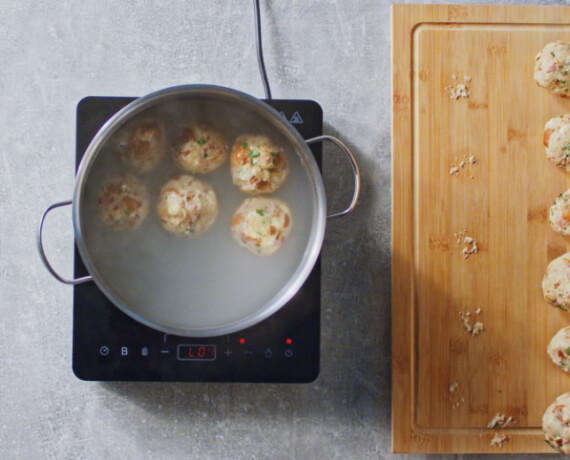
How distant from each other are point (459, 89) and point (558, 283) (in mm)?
320

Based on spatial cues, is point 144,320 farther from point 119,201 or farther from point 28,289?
point 28,289

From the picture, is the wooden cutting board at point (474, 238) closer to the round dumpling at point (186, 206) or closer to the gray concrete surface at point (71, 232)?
the gray concrete surface at point (71, 232)

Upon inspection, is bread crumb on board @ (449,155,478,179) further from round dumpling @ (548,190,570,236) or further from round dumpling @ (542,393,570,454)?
round dumpling @ (542,393,570,454)

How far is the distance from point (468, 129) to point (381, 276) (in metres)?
0.26

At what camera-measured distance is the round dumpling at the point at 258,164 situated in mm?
812

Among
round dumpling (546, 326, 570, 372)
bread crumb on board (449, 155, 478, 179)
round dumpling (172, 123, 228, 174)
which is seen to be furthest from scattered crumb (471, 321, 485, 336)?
round dumpling (172, 123, 228, 174)

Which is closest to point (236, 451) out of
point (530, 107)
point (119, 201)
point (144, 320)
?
point (144, 320)

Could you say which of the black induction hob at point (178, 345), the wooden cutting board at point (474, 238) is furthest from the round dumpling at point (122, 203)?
the wooden cutting board at point (474, 238)

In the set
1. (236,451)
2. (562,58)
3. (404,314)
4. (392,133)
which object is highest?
(562,58)

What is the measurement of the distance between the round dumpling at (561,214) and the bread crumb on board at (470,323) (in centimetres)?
17

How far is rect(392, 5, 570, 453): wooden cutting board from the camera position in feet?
3.10

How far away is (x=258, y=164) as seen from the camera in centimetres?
81

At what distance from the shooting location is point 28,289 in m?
0.99

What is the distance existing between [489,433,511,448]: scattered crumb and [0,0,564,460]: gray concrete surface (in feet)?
0.52
